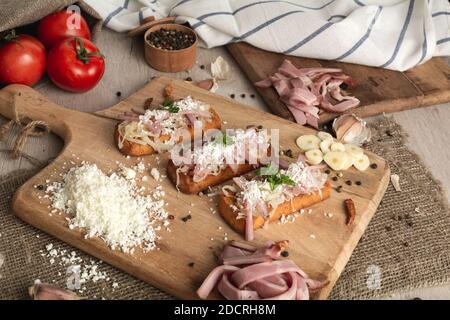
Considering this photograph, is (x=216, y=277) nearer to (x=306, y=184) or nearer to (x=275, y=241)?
(x=275, y=241)

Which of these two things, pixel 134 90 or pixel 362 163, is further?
pixel 134 90

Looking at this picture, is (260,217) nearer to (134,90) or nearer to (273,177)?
(273,177)

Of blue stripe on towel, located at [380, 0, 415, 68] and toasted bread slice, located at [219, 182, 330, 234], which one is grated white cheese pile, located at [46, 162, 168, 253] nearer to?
toasted bread slice, located at [219, 182, 330, 234]

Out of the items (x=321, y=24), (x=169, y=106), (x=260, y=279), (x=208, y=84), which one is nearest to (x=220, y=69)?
(x=208, y=84)

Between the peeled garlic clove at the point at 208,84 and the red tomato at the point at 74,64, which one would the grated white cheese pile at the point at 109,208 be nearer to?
the red tomato at the point at 74,64

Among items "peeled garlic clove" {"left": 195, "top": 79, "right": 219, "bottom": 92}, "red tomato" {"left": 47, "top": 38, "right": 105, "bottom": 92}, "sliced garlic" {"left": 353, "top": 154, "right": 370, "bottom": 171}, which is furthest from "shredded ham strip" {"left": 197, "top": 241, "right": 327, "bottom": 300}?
"red tomato" {"left": 47, "top": 38, "right": 105, "bottom": 92}
